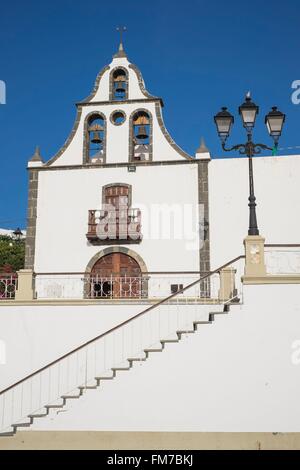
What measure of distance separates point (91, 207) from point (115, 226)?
4.17 ft

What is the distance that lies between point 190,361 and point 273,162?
10527 mm

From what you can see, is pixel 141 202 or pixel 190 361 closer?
pixel 190 361

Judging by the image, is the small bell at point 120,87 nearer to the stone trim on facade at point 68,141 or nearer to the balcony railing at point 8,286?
the stone trim on facade at point 68,141

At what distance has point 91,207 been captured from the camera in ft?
58.7

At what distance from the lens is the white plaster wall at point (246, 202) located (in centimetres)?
1703

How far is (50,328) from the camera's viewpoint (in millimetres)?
11664

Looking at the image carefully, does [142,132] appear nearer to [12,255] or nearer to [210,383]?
[210,383]

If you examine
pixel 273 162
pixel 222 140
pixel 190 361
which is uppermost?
pixel 273 162

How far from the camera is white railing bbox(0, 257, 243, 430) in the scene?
11.1m

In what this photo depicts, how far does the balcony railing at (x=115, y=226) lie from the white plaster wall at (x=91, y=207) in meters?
0.28

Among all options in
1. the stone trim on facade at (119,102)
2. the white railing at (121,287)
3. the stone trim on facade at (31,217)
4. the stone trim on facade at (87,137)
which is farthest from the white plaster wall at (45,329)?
the stone trim on facade at (119,102)

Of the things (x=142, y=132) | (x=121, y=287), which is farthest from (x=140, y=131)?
(x=121, y=287)
